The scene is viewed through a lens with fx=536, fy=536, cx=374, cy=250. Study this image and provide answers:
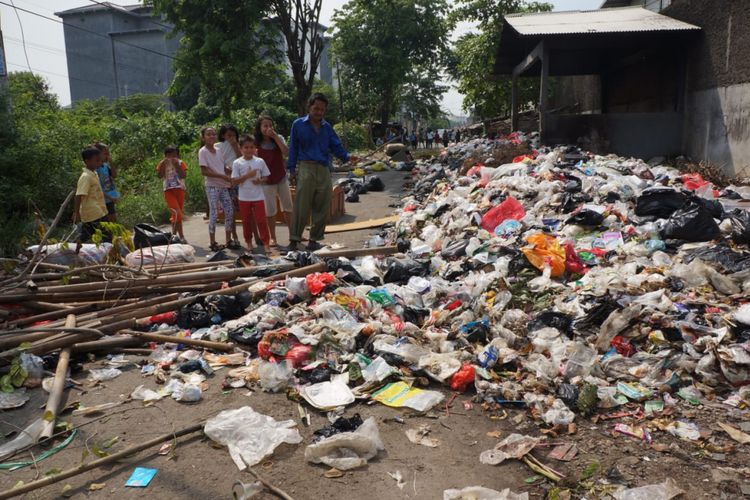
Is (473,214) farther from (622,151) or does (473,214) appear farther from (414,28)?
(414,28)

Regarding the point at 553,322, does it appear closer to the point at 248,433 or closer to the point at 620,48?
the point at 248,433

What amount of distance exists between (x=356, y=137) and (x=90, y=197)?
21841 millimetres

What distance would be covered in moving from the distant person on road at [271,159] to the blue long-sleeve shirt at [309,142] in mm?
352

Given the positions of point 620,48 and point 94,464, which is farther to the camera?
point 620,48

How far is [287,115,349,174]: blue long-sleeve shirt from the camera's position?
582cm

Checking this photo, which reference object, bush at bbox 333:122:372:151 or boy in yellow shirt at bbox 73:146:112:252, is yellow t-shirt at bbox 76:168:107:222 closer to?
boy in yellow shirt at bbox 73:146:112:252

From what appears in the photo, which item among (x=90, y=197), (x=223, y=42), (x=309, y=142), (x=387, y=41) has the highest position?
(x=387, y=41)

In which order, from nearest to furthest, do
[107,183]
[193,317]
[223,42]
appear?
1. [193,317]
2. [107,183]
3. [223,42]

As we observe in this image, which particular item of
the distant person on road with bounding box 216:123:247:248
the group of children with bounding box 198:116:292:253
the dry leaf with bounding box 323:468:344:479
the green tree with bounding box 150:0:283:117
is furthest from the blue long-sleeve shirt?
the green tree with bounding box 150:0:283:117

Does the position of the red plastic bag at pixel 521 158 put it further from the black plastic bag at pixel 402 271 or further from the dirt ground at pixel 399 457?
the dirt ground at pixel 399 457

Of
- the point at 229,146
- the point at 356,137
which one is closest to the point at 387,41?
the point at 356,137

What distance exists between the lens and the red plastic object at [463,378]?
2996 millimetres

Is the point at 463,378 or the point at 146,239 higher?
the point at 146,239

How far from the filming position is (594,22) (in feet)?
33.1
